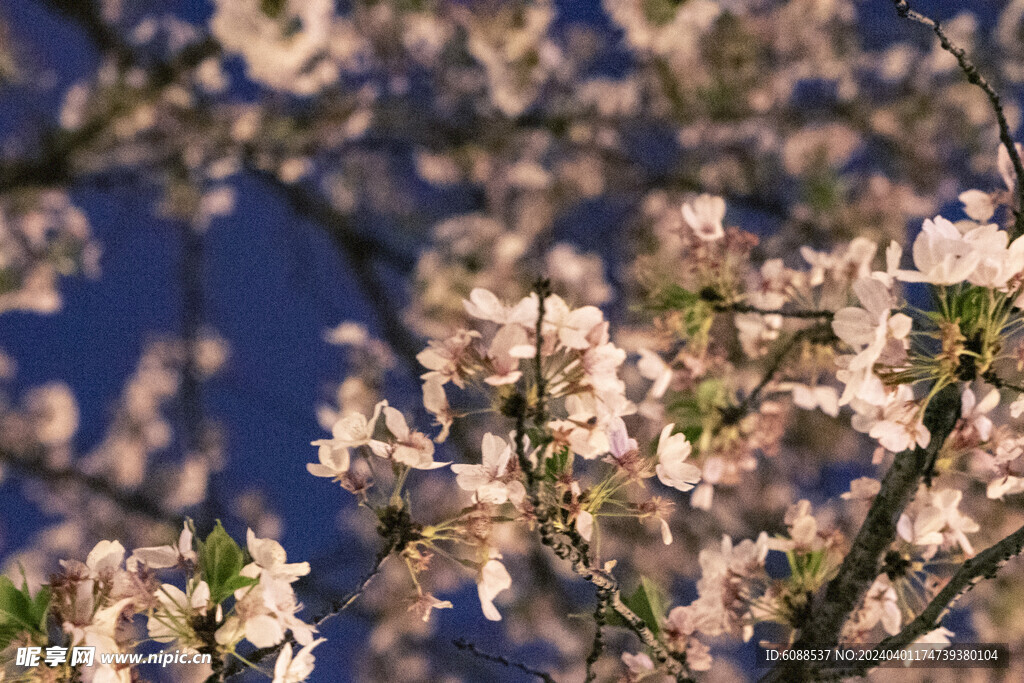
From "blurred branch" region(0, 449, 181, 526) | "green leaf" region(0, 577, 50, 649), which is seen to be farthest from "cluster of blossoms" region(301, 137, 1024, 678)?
"blurred branch" region(0, 449, 181, 526)

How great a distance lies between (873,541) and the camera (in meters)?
1.13

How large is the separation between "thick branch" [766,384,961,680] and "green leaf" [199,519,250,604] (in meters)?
0.96

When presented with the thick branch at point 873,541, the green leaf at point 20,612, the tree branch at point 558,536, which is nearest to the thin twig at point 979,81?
the thick branch at point 873,541

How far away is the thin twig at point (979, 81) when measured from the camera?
0.96 m

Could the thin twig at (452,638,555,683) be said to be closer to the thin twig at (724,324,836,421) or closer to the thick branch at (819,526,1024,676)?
the thick branch at (819,526,1024,676)

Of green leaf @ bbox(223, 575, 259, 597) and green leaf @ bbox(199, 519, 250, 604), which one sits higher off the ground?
green leaf @ bbox(199, 519, 250, 604)

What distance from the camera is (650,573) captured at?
4.74 meters

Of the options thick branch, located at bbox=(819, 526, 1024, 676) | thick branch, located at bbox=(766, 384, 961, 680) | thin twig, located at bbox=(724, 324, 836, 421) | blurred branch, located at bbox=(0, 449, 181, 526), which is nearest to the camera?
thick branch, located at bbox=(819, 526, 1024, 676)

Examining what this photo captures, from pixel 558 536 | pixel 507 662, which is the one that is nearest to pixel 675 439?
pixel 558 536

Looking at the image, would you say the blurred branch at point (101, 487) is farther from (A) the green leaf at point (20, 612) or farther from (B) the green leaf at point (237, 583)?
(B) the green leaf at point (237, 583)

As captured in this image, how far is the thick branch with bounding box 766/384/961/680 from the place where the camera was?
1.07 meters

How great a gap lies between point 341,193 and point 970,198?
437 centimetres

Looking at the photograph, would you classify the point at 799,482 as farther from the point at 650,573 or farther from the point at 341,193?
the point at 341,193

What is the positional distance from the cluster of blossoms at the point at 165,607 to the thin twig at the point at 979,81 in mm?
1263
